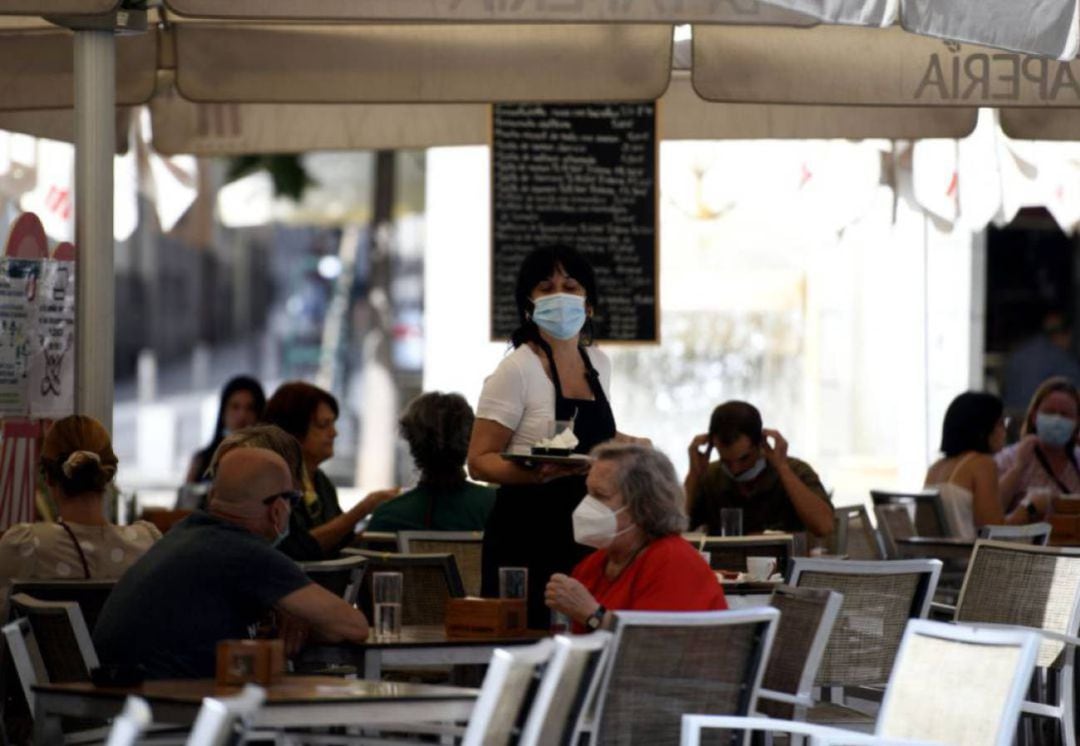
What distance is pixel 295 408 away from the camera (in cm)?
788

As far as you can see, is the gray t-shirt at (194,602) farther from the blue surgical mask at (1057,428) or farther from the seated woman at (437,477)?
the blue surgical mask at (1057,428)

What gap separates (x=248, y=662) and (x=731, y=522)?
3722 millimetres

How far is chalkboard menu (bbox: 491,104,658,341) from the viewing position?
976 cm

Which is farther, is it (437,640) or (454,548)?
(454,548)

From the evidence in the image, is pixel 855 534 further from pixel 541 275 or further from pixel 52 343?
pixel 52 343

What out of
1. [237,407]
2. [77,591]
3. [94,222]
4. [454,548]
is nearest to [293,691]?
[77,591]

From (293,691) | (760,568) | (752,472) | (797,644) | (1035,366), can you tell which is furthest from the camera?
(1035,366)

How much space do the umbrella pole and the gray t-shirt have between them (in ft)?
5.70

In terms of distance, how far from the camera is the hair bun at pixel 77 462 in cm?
595

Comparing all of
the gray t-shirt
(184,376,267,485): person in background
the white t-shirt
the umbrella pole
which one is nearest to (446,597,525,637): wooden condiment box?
the gray t-shirt

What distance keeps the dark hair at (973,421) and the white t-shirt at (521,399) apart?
11.9 ft

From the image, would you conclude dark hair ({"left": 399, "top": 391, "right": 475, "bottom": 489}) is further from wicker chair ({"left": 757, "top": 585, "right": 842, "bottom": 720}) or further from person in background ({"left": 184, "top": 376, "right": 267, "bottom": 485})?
person in background ({"left": 184, "top": 376, "right": 267, "bottom": 485})

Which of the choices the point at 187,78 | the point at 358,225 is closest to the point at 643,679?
the point at 187,78

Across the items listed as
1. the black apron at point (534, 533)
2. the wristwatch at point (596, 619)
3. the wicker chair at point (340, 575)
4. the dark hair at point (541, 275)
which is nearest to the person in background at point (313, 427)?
the dark hair at point (541, 275)
